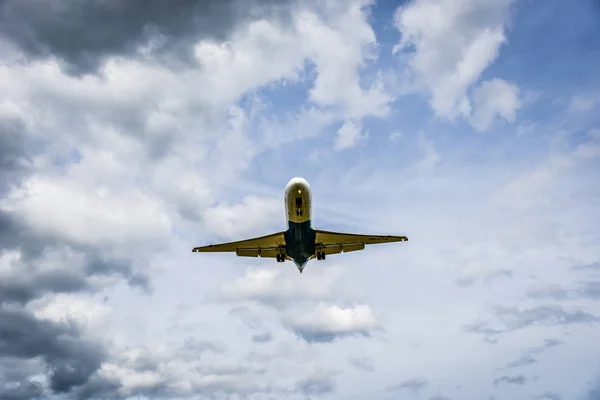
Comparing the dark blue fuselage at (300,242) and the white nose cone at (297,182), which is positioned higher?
the white nose cone at (297,182)

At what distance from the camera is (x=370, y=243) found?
7500cm

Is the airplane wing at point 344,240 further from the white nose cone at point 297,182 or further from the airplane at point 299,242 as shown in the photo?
the white nose cone at point 297,182

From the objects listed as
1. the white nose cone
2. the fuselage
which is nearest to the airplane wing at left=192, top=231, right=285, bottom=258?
the fuselage

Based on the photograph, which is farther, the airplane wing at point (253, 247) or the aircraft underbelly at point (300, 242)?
the airplane wing at point (253, 247)

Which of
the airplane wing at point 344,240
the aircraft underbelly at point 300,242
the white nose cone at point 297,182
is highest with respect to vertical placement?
the white nose cone at point 297,182

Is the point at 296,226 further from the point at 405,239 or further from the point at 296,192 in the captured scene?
the point at 405,239

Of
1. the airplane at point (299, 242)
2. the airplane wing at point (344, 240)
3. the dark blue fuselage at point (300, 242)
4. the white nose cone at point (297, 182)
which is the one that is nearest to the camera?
the white nose cone at point (297, 182)

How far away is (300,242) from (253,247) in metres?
11.7

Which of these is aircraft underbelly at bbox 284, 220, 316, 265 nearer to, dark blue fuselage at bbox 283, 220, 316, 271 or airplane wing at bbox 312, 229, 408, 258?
dark blue fuselage at bbox 283, 220, 316, 271

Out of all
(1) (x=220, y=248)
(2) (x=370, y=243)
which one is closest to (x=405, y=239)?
(2) (x=370, y=243)

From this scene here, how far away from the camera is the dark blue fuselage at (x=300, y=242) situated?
6425 cm

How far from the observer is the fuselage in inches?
2324

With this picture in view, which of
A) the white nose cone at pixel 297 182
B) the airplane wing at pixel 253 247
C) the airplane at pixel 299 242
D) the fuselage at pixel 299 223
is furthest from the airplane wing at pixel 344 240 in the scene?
the white nose cone at pixel 297 182

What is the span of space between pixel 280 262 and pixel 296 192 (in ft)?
61.4
